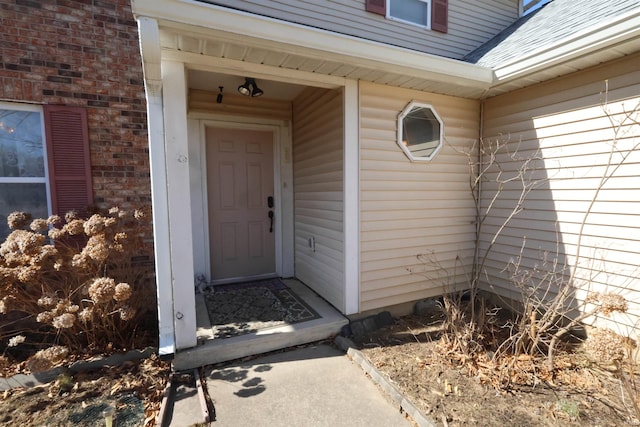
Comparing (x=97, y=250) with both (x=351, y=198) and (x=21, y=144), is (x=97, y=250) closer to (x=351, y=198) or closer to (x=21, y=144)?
(x=21, y=144)

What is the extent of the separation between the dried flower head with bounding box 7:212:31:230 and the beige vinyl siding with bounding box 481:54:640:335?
4.79 m

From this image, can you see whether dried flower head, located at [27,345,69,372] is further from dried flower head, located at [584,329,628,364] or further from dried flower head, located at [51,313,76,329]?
dried flower head, located at [584,329,628,364]

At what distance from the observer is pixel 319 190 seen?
3.63 meters

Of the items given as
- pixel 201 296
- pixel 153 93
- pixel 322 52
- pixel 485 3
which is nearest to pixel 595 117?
pixel 322 52

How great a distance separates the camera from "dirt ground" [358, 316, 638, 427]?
6.48ft

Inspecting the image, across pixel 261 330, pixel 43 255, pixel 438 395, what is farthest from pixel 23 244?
pixel 438 395

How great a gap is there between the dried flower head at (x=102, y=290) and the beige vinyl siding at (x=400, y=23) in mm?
3102

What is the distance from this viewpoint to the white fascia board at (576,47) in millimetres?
2256

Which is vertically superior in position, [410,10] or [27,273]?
[410,10]

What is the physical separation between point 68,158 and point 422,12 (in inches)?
193

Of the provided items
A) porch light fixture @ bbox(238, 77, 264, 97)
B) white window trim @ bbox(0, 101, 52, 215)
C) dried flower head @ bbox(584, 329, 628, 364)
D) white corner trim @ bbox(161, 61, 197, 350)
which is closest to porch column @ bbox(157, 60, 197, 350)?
white corner trim @ bbox(161, 61, 197, 350)

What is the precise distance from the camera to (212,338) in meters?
2.75

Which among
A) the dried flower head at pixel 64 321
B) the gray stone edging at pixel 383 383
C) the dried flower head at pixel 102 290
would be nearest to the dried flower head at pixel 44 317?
the dried flower head at pixel 64 321

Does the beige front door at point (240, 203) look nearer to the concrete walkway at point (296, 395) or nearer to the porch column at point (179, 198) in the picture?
the porch column at point (179, 198)
